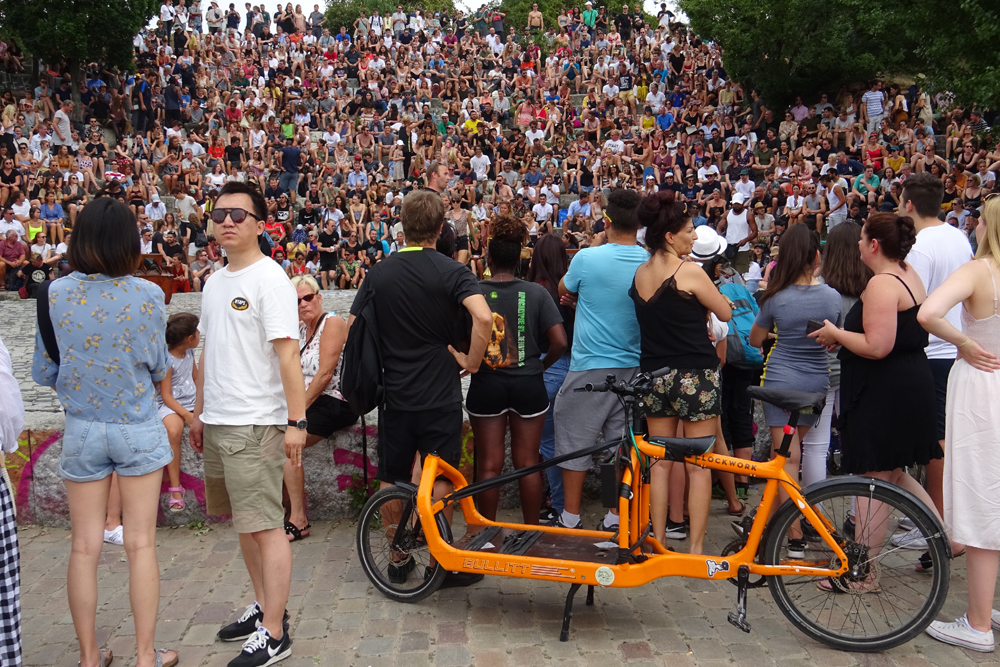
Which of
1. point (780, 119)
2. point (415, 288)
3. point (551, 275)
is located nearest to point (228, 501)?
point (415, 288)

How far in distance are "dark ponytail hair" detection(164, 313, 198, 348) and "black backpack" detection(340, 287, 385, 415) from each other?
1.41m

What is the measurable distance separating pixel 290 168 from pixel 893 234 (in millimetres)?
18640

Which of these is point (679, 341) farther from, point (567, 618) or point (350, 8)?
point (350, 8)

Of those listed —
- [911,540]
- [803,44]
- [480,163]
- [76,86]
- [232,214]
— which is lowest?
[911,540]

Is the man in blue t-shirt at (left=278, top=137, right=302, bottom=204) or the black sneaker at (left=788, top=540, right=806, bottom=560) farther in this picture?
the man in blue t-shirt at (left=278, top=137, right=302, bottom=204)

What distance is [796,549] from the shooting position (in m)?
3.74

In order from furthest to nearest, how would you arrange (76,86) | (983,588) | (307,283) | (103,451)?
(76,86) → (307,283) → (983,588) → (103,451)

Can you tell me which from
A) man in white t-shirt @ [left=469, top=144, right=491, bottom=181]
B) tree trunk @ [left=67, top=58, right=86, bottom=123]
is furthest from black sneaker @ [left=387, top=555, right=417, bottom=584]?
tree trunk @ [left=67, top=58, right=86, bottom=123]

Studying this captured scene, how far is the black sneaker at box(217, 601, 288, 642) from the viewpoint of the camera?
378cm

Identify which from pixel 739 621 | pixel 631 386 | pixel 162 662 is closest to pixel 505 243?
pixel 631 386

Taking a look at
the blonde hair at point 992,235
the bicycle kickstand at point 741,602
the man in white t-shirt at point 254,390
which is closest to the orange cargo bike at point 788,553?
the bicycle kickstand at point 741,602

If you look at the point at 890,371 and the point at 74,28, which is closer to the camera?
the point at 890,371

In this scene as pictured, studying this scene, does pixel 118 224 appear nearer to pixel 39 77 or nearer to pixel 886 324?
pixel 886 324

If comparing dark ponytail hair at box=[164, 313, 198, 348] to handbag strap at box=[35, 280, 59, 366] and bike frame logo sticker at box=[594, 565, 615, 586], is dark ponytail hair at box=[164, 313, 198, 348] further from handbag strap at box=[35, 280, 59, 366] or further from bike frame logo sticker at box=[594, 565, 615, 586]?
bike frame logo sticker at box=[594, 565, 615, 586]
